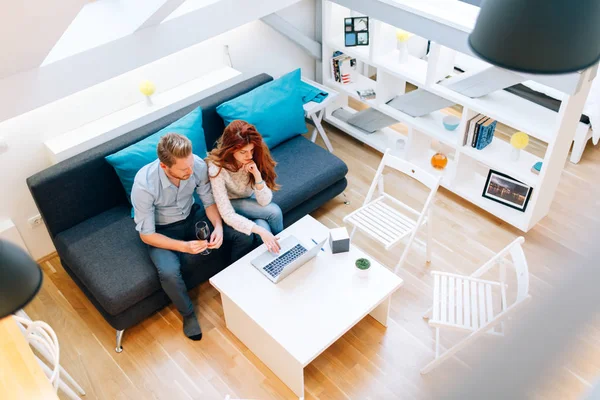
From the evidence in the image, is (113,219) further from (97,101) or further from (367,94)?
(367,94)

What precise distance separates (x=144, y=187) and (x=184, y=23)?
110 centimetres

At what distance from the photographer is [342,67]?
4.80 m

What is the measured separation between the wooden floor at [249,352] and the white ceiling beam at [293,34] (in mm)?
1582

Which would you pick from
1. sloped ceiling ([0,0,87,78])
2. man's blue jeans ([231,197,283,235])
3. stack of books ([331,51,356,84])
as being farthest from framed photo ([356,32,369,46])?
sloped ceiling ([0,0,87,78])

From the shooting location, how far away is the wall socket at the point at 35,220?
→ 3762 mm

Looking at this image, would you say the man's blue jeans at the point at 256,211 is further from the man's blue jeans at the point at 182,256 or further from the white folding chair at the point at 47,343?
the white folding chair at the point at 47,343

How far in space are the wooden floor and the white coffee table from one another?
0.53ft

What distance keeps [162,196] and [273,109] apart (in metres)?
1.19

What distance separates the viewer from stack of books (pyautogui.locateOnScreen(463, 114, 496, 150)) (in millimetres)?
3939

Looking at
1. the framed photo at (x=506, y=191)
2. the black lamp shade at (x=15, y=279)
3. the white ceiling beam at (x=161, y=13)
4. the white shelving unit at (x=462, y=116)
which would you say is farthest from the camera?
the framed photo at (x=506, y=191)

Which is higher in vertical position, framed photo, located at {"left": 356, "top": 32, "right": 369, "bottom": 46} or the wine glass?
framed photo, located at {"left": 356, "top": 32, "right": 369, "bottom": 46}

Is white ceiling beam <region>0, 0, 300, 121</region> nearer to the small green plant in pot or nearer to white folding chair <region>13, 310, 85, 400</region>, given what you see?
white folding chair <region>13, 310, 85, 400</region>

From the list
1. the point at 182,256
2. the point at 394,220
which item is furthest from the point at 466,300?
the point at 182,256

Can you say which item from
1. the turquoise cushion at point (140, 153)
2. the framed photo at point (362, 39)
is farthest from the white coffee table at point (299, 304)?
the framed photo at point (362, 39)
